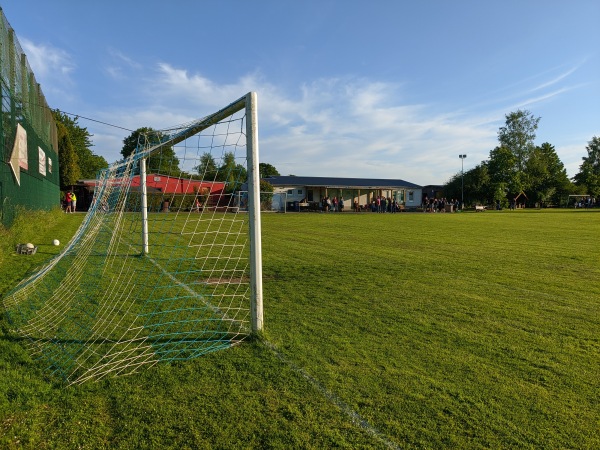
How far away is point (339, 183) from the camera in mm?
55438

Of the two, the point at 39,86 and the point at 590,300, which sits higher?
the point at 39,86

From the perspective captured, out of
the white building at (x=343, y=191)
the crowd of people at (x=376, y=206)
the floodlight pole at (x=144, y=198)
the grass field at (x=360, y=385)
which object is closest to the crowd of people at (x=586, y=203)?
the white building at (x=343, y=191)

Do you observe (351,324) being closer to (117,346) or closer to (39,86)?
(117,346)

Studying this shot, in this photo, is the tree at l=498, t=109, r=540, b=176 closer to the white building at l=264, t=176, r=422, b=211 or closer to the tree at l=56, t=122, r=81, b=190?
the white building at l=264, t=176, r=422, b=211

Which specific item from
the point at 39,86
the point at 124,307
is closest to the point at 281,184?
the point at 39,86

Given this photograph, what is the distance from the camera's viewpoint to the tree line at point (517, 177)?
2331 inches

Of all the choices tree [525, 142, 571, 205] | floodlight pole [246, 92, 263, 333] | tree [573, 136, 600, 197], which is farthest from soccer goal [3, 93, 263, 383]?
tree [573, 136, 600, 197]

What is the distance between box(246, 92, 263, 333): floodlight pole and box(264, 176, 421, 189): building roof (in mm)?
45880

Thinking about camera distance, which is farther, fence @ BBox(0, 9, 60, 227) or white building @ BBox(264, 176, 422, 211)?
white building @ BBox(264, 176, 422, 211)

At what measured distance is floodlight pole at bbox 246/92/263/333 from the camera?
4430 millimetres

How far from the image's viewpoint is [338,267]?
8.80 m

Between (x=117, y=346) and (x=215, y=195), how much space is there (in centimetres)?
313

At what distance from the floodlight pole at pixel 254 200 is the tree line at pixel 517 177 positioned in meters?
55.3

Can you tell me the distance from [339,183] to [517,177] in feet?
86.2
